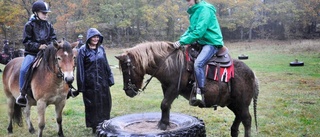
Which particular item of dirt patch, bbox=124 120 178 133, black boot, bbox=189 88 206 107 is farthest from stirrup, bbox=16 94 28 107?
black boot, bbox=189 88 206 107

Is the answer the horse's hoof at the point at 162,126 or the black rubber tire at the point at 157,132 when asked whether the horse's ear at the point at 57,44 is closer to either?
the black rubber tire at the point at 157,132

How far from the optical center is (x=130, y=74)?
367 cm

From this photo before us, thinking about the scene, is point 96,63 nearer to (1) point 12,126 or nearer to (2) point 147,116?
(2) point 147,116

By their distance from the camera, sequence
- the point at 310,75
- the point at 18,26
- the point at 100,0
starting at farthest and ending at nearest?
the point at 100,0 → the point at 18,26 → the point at 310,75

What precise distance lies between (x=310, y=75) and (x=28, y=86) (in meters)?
A: 11.5

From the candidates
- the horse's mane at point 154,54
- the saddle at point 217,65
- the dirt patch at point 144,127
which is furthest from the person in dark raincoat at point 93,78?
the saddle at point 217,65

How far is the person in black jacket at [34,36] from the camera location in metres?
5.23

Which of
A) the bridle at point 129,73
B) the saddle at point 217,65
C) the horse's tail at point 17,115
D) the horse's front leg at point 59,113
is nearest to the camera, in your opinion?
the bridle at point 129,73

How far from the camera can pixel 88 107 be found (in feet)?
18.9

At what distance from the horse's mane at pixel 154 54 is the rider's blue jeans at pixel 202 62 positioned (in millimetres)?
225

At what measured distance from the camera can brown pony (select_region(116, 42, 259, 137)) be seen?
12.1 ft

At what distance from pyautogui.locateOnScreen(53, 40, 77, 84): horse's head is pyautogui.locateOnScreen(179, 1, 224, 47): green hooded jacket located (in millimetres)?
1914

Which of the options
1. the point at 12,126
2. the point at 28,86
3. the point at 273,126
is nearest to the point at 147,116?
the point at 28,86

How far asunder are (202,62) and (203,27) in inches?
18.5
